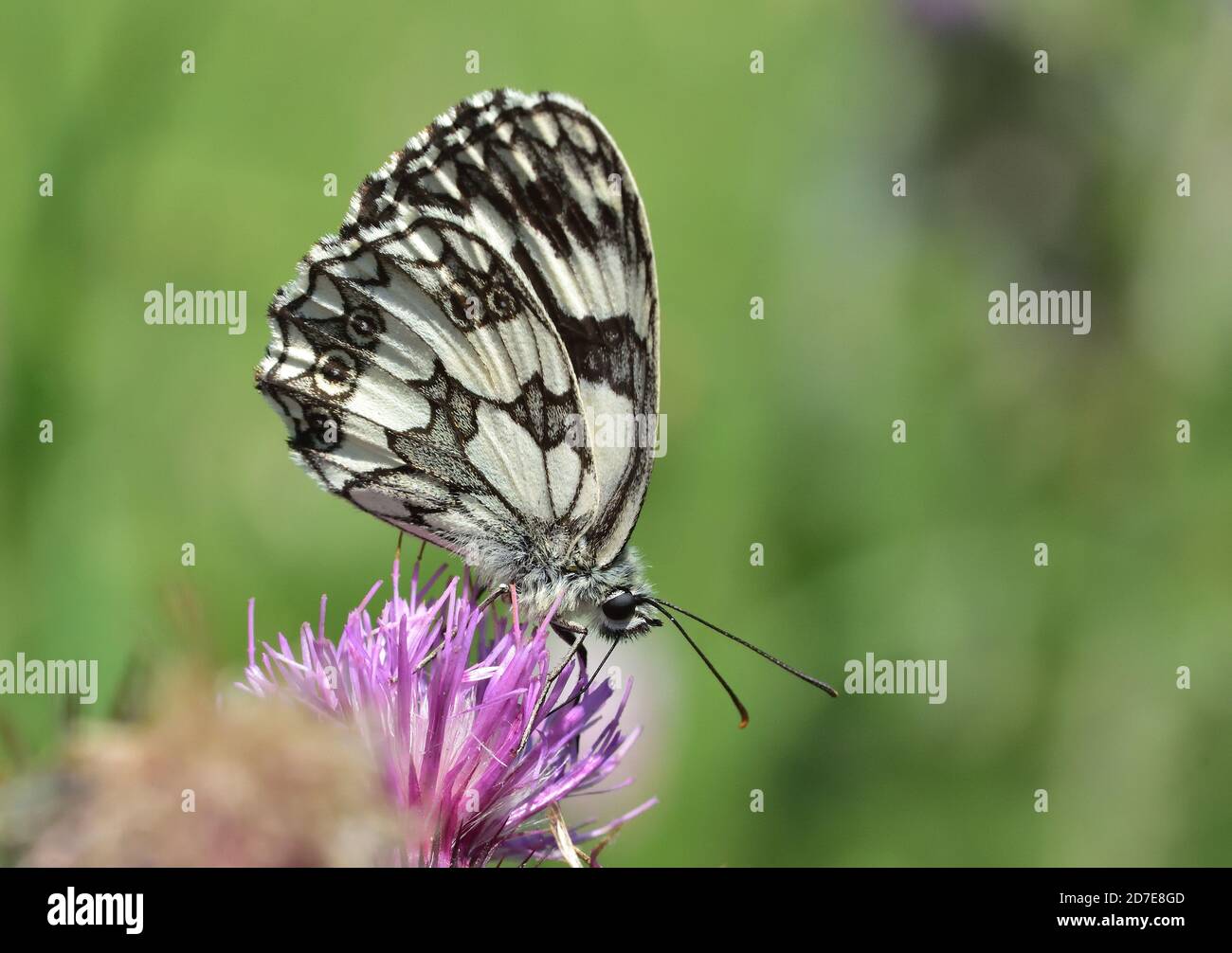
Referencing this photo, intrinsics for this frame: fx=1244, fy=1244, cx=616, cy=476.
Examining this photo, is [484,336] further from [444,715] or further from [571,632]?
[444,715]

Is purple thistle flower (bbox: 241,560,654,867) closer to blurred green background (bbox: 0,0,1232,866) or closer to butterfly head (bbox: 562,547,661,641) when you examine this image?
butterfly head (bbox: 562,547,661,641)

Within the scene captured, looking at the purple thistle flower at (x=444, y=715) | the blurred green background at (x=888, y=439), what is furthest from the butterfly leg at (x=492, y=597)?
the blurred green background at (x=888, y=439)

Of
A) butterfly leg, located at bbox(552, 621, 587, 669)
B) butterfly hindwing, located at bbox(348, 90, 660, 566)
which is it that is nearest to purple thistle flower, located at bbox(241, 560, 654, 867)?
butterfly leg, located at bbox(552, 621, 587, 669)

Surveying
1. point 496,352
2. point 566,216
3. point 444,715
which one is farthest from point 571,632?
point 566,216

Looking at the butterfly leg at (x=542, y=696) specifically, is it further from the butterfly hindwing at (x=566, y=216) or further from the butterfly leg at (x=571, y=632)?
the butterfly hindwing at (x=566, y=216)

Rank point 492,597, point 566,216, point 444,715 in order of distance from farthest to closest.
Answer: point 566,216
point 492,597
point 444,715

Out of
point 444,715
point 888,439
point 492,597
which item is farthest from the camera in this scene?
point 888,439
